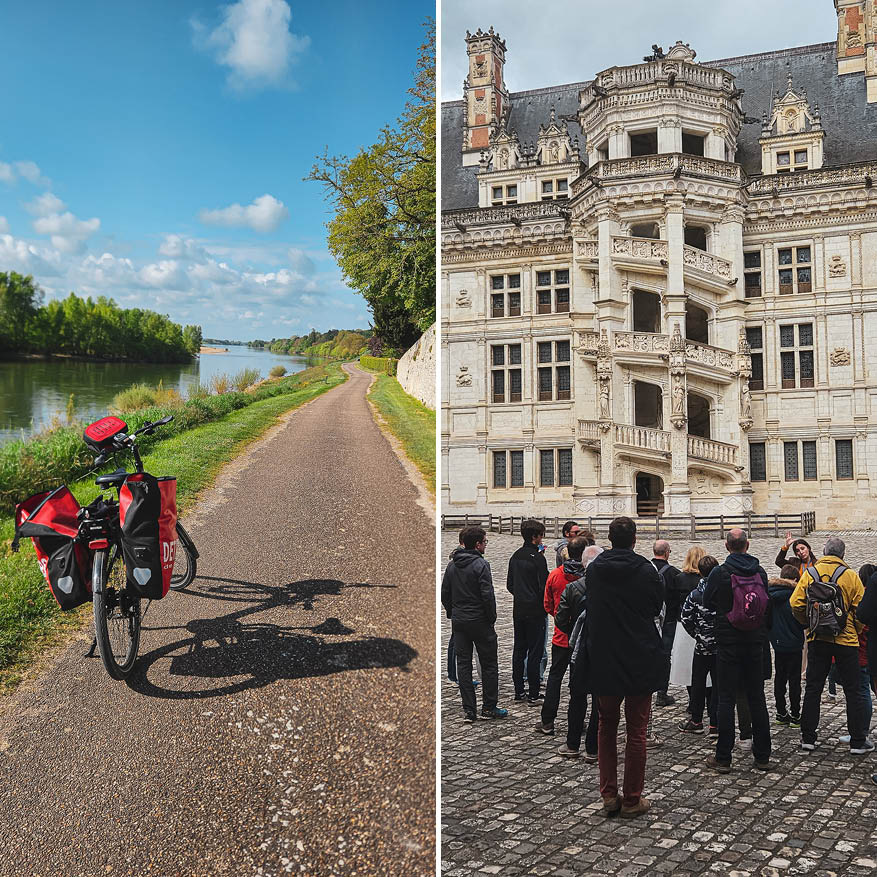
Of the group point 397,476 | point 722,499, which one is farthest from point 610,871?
point 722,499

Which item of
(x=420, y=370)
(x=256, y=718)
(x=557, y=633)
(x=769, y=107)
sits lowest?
Answer: (x=557, y=633)

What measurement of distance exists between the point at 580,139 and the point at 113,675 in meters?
6.56

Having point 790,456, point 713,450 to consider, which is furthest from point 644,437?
point 790,456

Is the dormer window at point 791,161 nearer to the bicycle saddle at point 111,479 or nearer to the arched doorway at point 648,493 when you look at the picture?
the arched doorway at point 648,493

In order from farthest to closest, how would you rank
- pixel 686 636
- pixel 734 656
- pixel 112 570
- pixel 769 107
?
pixel 769 107, pixel 686 636, pixel 734 656, pixel 112 570

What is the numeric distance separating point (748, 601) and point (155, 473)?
8.85ft

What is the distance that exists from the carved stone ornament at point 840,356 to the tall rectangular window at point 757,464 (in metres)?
0.80

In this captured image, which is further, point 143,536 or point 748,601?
point 748,601

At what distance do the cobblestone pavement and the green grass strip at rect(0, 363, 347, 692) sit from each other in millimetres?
1481

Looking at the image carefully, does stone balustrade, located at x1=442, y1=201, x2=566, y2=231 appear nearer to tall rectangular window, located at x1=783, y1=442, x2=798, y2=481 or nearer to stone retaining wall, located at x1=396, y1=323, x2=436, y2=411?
tall rectangular window, located at x1=783, y1=442, x2=798, y2=481

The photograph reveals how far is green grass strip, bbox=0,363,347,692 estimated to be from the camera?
2.20 m

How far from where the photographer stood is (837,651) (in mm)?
3965

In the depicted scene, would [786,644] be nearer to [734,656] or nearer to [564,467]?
[734,656]

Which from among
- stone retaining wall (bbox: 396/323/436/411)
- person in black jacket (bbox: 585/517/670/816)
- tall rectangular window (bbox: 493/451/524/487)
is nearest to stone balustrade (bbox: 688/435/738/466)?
tall rectangular window (bbox: 493/451/524/487)
